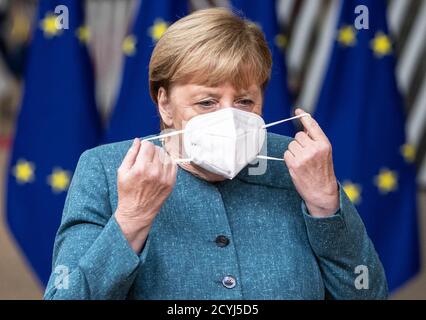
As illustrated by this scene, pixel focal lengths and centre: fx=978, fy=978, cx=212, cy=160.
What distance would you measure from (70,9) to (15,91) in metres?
4.68

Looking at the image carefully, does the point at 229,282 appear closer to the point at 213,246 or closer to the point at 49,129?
the point at 213,246

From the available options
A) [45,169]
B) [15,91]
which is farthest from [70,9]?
[15,91]

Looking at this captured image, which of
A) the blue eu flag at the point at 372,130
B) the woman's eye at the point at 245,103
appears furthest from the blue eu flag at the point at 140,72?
the woman's eye at the point at 245,103

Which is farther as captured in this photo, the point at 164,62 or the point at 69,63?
the point at 69,63

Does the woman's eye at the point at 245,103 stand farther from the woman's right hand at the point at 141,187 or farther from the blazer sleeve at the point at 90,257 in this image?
the blazer sleeve at the point at 90,257

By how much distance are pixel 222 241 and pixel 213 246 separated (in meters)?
0.03

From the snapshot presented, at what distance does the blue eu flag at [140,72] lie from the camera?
4207mm

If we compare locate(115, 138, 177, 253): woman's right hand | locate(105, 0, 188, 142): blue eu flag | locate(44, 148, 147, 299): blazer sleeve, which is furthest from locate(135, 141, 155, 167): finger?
locate(105, 0, 188, 142): blue eu flag

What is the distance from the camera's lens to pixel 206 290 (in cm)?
239

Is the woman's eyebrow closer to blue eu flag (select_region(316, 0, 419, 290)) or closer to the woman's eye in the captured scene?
the woman's eye

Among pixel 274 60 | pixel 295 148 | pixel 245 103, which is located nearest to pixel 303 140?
pixel 295 148

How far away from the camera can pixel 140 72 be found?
14.0ft

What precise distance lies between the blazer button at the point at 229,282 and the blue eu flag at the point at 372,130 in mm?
1962
